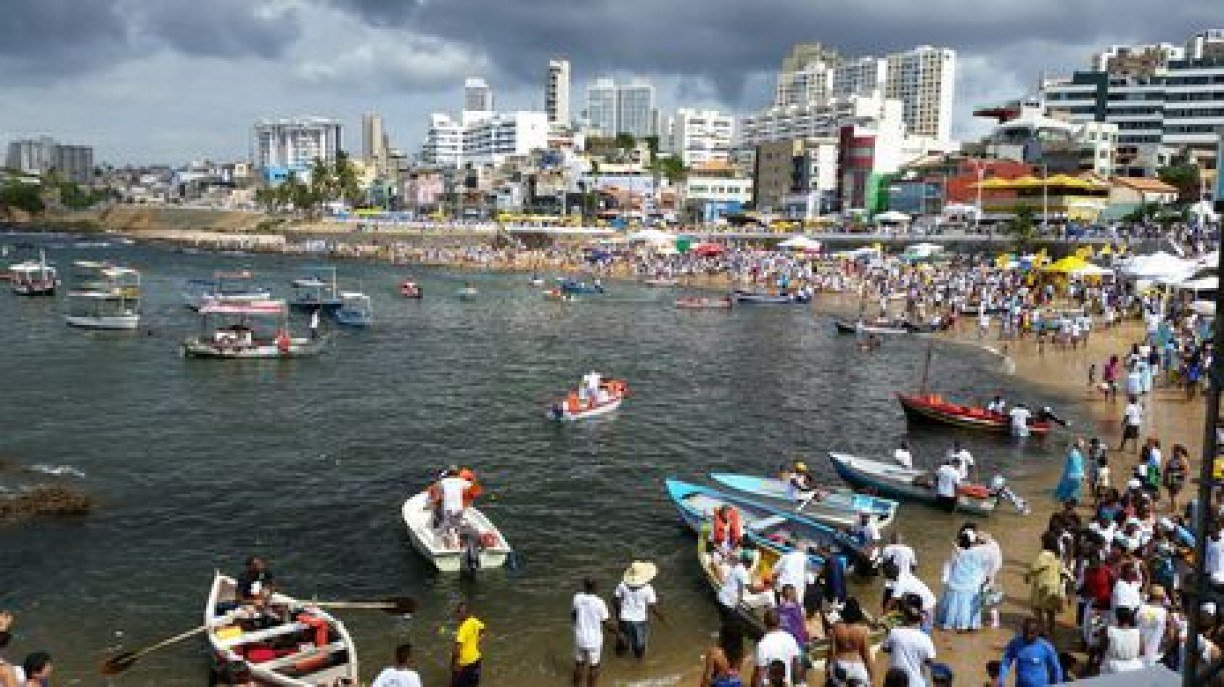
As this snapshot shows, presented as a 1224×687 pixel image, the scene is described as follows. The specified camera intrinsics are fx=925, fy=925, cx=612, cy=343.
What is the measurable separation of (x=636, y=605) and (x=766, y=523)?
5568mm

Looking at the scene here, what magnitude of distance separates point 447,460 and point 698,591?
38.8 ft

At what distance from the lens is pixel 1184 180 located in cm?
9538

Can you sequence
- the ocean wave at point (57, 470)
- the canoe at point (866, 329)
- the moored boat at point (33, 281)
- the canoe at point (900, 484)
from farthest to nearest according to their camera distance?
the moored boat at point (33, 281)
the canoe at point (866, 329)
the ocean wave at point (57, 470)
the canoe at point (900, 484)

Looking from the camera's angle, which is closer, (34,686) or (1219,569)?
(34,686)

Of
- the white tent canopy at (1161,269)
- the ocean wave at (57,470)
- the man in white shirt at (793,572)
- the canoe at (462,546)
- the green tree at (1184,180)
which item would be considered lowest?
the ocean wave at (57,470)

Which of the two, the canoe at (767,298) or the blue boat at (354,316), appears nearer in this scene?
the blue boat at (354,316)

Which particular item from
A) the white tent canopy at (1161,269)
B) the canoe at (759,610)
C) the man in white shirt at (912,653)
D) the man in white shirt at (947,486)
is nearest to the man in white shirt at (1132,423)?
the man in white shirt at (947,486)

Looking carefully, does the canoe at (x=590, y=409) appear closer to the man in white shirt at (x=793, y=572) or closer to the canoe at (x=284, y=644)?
the canoe at (x=284, y=644)

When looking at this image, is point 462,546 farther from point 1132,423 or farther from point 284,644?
point 1132,423

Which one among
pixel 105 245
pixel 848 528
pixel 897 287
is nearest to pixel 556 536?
pixel 848 528

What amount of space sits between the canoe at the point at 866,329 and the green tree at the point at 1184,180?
56863 millimetres

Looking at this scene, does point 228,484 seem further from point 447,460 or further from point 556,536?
point 556,536

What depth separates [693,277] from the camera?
93188 mm

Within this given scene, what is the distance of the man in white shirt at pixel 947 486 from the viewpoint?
22.0 meters
